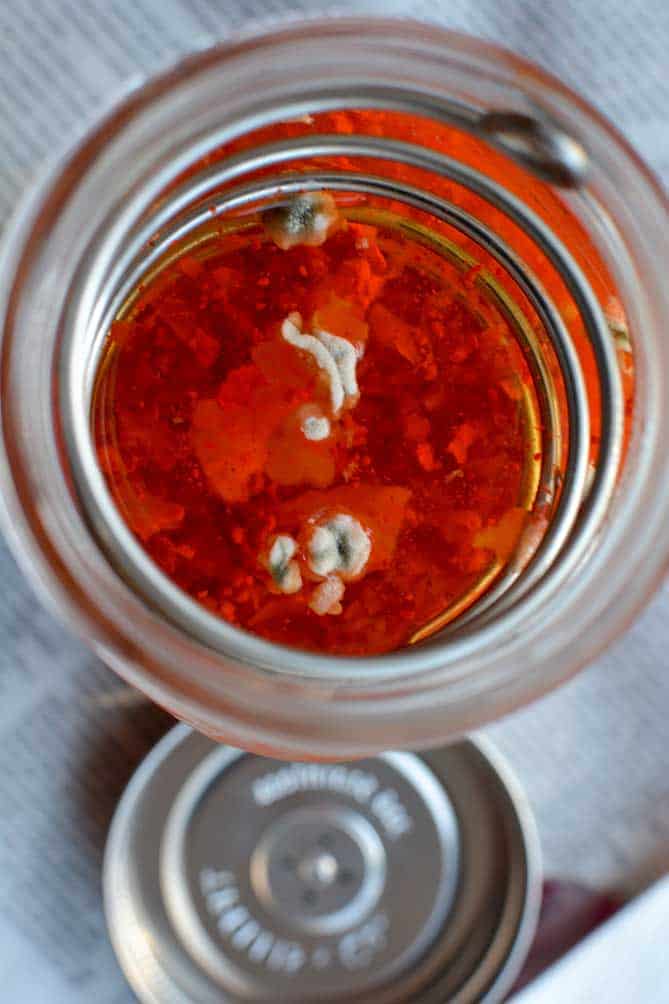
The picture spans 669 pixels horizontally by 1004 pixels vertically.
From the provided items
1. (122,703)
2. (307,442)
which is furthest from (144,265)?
(122,703)

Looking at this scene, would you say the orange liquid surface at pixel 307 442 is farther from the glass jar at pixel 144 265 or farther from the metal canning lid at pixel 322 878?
the metal canning lid at pixel 322 878

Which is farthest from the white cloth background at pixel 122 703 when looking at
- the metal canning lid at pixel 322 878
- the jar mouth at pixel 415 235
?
the jar mouth at pixel 415 235

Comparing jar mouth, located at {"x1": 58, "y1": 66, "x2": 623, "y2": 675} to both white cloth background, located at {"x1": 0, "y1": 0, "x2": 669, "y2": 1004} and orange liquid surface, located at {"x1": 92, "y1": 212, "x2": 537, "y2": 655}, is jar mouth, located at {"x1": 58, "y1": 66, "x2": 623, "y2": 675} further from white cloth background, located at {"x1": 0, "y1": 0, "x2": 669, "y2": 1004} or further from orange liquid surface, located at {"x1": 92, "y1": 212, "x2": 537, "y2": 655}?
white cloth background, located at {"x1": 0, "y1": 0, "x2": 669, "y2": 1004}

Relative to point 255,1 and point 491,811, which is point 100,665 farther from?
point 255,1

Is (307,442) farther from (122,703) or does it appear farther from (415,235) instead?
(122,703)

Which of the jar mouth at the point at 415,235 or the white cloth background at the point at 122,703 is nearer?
the jar mouth at the point at 415,235
